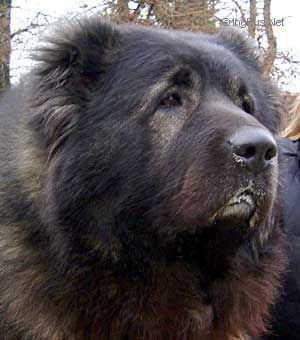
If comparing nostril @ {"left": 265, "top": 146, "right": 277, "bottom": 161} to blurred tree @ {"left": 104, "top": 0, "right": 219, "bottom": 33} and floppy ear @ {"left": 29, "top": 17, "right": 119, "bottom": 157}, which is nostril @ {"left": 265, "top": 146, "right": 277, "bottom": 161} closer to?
floppy ear @ {"left": 29, "top": 17, "right": 119, "bottom": 157}

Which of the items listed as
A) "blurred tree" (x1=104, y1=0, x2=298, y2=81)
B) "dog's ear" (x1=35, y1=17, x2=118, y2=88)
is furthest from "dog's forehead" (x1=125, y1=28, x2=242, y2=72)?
"blurred tree" (x1=104, y1=0, x2=298, y2=81)

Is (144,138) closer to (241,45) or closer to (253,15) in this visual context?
(241,45)

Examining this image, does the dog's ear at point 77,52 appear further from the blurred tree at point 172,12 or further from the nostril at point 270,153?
the blurred tree at point 172,12

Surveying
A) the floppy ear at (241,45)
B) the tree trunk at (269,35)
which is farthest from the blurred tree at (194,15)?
the floppy ear at (241,45)

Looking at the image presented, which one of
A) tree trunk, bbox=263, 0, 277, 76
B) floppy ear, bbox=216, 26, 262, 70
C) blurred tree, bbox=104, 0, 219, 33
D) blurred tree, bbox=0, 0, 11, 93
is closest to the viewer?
floppy ear, bbox=216, 26, 262, 70

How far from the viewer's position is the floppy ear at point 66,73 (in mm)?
3346

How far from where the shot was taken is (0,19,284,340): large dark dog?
320cm

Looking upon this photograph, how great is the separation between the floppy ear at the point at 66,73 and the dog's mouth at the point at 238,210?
884 mm

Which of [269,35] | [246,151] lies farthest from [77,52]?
[269,35]

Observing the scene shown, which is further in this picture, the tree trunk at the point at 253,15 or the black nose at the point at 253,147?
the tree trunk at the point at 253,15

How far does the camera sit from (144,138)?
10.7 ft


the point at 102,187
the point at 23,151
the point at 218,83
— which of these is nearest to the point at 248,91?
the point at 218,83

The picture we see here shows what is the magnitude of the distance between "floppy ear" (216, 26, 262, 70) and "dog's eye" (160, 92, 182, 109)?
74cm

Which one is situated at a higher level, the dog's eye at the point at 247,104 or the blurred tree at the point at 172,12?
the dog's eye at the point at 247,104
